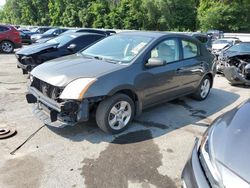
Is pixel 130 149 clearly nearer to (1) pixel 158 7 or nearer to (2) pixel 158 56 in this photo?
(2) pixel 158 56

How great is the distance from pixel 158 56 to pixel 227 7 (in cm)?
3919

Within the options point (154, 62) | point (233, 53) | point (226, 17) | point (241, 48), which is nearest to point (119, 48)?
point (154, 62)

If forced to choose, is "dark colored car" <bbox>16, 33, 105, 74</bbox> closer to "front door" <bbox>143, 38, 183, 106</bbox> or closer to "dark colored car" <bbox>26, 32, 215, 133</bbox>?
"dark colored car" <bbox>26, 32, 215, 133</bbox>

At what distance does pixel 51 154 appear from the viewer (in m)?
3.69

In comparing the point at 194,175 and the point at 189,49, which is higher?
the point at 189,49

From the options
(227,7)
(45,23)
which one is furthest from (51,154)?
(45,23)

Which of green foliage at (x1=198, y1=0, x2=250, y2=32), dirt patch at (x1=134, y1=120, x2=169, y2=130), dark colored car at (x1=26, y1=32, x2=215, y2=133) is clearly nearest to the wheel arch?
dark colored car at (x1=26, y1=32, x2=215, y2=133)

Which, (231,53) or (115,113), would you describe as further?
(231,53)

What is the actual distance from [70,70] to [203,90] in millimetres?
3413

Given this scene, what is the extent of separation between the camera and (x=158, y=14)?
4506cm

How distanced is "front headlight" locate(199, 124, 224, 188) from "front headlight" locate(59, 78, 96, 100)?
1.88m

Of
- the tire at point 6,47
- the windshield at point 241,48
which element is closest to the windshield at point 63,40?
the windshield at point 241,48

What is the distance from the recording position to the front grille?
3977 millimetres

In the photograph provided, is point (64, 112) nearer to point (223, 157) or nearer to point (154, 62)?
point (154, 62)
